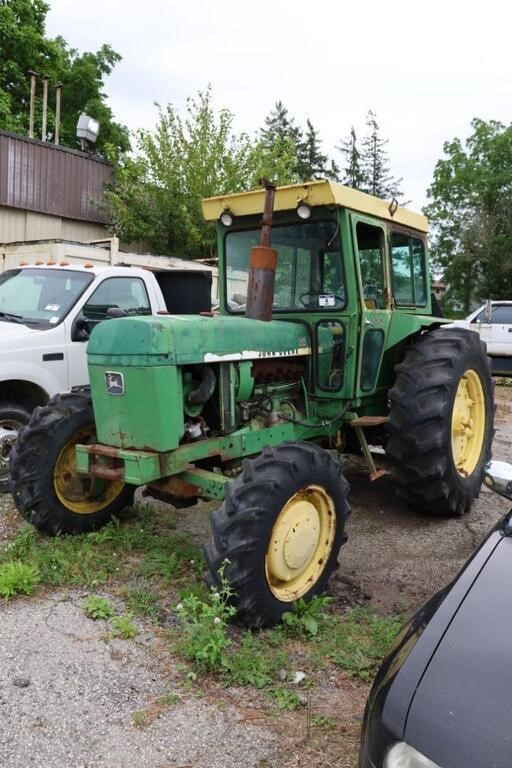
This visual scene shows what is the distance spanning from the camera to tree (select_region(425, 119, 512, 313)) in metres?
30.1

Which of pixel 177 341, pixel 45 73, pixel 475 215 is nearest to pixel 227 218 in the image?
pixel 177 341

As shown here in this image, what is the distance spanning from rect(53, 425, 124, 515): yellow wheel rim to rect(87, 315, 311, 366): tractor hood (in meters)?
0.73

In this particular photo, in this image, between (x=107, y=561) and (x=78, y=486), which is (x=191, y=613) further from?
(x=78, y=486)

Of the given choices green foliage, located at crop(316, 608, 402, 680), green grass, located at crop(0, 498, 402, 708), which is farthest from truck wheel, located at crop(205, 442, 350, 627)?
green foliage, located at crop(316, 608, 402, 680)

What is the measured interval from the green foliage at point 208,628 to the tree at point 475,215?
28829mm

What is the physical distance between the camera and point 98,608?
11.0 feet

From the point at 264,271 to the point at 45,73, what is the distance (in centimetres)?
2406

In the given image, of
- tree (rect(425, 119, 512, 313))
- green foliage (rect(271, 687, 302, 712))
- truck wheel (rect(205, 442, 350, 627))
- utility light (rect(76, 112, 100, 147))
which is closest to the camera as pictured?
green foliage (rect(271, 687, 302, 712))

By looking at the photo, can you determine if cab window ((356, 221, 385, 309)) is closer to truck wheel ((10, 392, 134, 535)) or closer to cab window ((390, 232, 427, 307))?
cab window ((390, 232, 427, 307))

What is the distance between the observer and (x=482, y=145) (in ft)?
114

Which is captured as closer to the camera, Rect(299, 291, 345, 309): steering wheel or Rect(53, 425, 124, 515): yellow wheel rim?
Rect(53, 425, 124, 515): yellow wheel rim

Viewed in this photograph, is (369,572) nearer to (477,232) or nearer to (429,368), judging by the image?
(429,368)

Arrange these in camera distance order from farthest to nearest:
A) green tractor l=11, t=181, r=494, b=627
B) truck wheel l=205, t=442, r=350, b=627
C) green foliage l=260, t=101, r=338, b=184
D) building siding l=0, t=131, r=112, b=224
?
green foliage l=260, t=101, r=338, b=184 → building siding l=0, t=131, r=112, b=224 → green tractor l=11, t=181, r=494, b=627 → truck wheel l=205, t=442, r=350, b=627

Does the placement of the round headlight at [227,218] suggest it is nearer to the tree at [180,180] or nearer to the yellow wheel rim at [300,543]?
the yellow wheel rim at [300,543]
